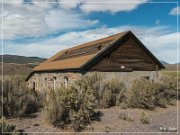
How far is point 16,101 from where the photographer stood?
1137 centimetres

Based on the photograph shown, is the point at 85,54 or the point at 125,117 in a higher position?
the point at 85,54

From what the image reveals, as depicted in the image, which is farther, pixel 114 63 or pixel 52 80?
pixel 52 80

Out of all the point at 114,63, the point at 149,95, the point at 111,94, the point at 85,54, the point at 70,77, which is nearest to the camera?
the point at 111,94

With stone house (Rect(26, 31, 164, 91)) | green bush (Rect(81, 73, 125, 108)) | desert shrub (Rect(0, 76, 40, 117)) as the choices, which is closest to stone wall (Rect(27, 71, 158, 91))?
stone house (Rect(26, 31, 164, 91))

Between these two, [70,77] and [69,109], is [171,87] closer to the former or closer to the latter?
[70,77]

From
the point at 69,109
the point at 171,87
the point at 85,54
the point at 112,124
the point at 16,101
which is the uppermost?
the point at 85,54

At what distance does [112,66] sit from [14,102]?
33.3 ft

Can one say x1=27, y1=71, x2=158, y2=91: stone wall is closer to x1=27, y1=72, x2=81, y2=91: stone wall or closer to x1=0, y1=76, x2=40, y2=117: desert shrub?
x1=27, y1=72, x2=81, y2=91: stone wall

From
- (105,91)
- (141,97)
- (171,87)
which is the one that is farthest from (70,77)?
(171,87)

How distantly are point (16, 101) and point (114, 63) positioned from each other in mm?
10298

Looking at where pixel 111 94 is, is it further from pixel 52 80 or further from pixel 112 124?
pixel 52 80

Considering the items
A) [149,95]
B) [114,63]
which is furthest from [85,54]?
[149,95]

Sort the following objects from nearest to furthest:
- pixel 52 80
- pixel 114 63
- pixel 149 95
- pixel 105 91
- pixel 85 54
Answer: pixel 105 91 < pixel 149 95 < pixel 114 63 < pixel 85 54 < pixel 52 80

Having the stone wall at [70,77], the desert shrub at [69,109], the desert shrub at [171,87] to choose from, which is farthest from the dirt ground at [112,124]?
the stone wall at [70,77]
